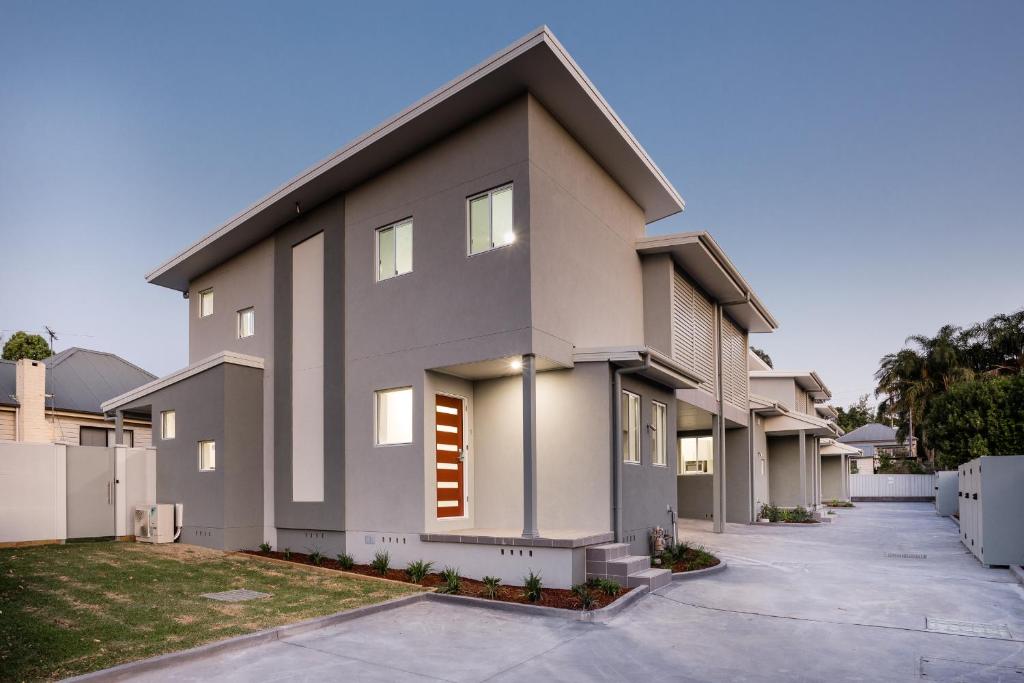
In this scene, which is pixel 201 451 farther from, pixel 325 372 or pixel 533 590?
pixel 533 590

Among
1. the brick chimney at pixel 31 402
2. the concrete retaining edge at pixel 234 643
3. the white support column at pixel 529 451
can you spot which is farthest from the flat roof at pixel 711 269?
the brick chimney at pixel 31 402

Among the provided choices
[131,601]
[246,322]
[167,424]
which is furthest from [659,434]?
[167,424]

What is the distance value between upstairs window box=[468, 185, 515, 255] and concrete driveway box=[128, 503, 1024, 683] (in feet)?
18.4

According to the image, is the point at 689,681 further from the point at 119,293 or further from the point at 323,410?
the point at 119,293

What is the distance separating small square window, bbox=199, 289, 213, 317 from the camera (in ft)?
59.5

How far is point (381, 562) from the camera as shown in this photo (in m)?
11.7

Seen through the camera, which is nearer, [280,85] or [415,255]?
[415,255]

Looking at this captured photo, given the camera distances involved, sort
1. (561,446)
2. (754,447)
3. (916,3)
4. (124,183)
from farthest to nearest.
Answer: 1. (124,183)
2. (754,447)
3. (916,3)
4. (561,446)

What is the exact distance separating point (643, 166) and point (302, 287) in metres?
7.59

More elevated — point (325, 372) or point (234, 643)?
point (325, 372)

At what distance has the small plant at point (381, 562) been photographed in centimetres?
1159

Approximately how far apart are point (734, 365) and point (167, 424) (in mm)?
15823

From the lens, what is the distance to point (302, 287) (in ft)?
48.6

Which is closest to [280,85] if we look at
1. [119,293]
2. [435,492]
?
[435,492]
